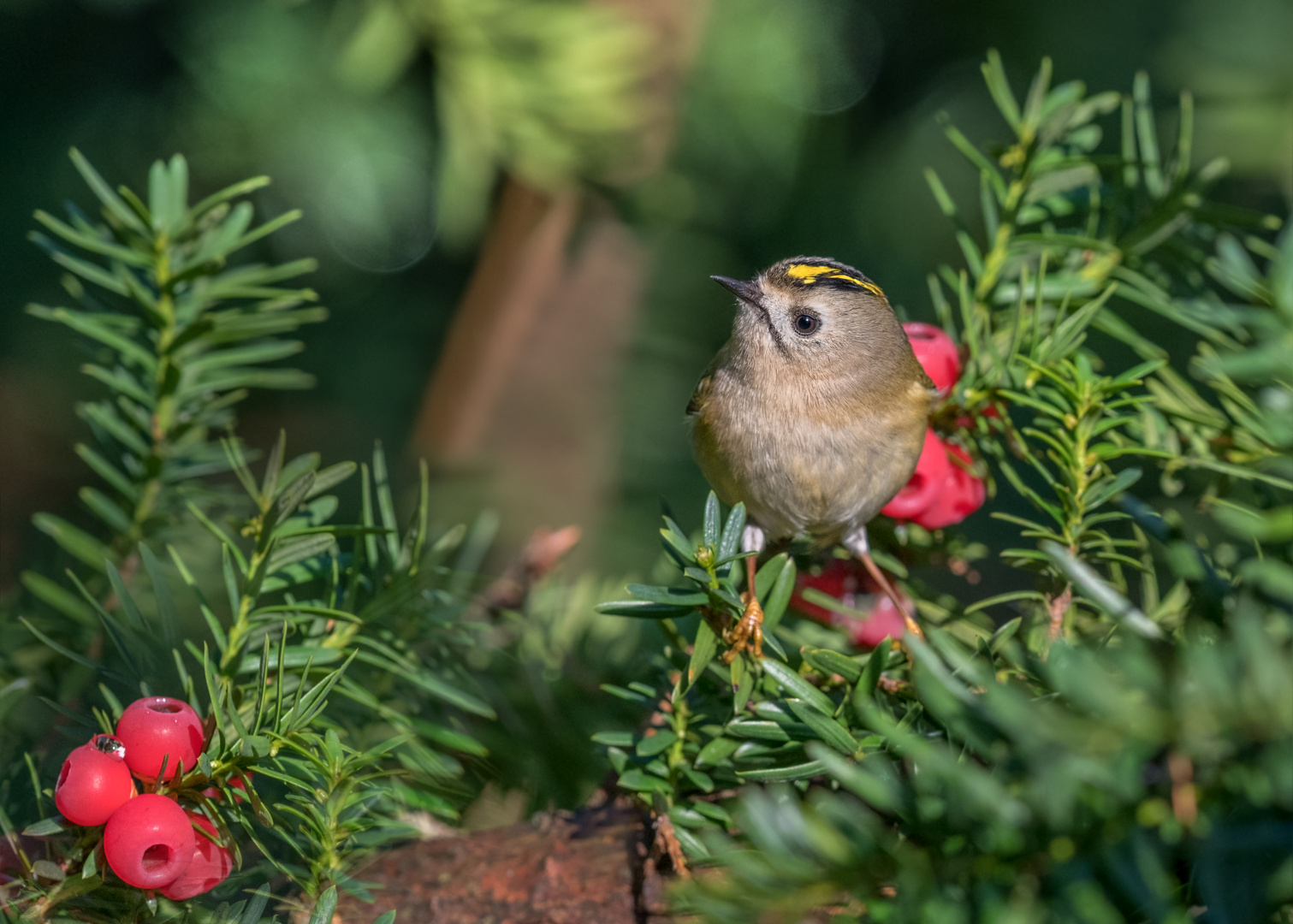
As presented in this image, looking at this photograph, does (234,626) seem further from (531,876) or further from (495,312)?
(495,312)

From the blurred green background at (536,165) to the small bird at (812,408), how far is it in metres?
0.38

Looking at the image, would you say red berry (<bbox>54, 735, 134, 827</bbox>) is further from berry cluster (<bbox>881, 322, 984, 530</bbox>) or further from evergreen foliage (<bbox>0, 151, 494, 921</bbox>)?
berry cluster (<bbox>881, 322, 984, 530</bbox>)

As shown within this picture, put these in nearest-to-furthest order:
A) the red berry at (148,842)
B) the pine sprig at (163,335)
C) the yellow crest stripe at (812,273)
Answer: the red berry at (148,842) < the pine sprig at (163,335) < the yellow crest stripe at (812,273)

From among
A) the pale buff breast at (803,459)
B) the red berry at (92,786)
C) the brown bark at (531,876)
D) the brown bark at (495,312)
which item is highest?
the brown bark at (495,312)

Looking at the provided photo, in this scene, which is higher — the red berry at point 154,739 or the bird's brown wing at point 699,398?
the bird's brown wing at point 699,398

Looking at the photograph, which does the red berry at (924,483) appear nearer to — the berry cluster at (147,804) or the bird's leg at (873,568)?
the bird's leg at (873,568)

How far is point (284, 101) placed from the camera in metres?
1.56

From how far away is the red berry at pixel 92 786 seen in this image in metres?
0.60

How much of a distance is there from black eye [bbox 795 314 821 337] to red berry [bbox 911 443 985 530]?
0.52m

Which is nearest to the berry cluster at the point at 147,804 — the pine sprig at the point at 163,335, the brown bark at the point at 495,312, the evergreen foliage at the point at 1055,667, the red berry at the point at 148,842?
the red berry at the point at 148,842

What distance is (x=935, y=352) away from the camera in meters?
1.03

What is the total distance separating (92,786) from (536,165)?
1.21 metres

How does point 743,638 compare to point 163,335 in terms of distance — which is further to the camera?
point 163,335

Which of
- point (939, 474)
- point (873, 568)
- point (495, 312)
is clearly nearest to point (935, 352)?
point (939, 474)
